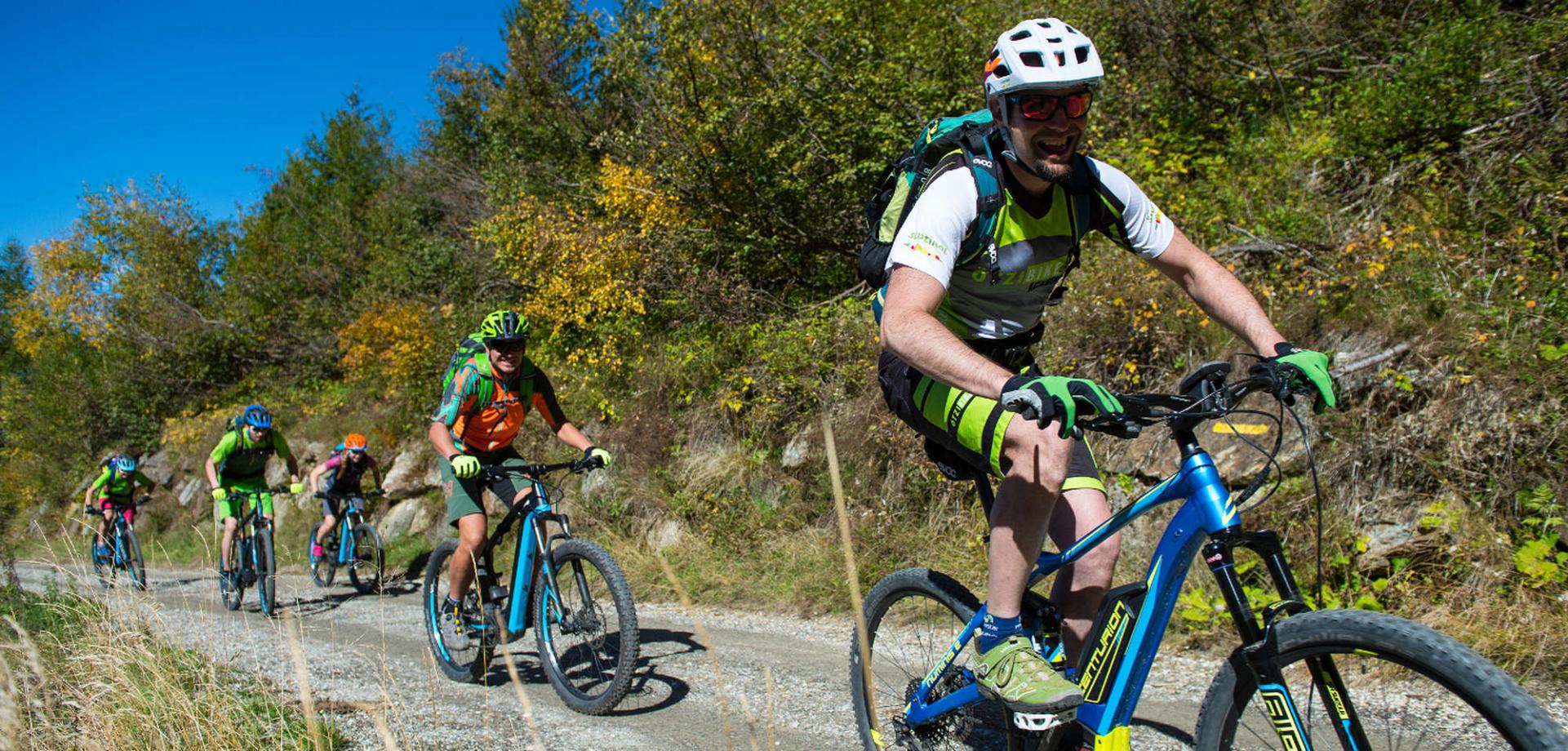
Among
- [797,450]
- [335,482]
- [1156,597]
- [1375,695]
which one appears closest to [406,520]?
[335,482]

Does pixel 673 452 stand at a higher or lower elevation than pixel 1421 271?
lower

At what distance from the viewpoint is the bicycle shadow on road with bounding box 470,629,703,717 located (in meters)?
4.87

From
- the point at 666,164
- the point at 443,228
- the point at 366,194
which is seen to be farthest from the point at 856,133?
the point at 366,194

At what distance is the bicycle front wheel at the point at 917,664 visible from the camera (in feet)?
9.88

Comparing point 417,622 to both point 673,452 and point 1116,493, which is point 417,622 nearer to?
point 673,452

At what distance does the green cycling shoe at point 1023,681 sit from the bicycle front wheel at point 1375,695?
35 centimetres

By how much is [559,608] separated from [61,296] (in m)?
32.6

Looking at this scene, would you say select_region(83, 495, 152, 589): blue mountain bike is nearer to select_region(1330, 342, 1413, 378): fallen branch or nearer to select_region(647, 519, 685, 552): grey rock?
select_region(647, 519, 685, 552): grey rock

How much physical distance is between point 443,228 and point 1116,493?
21.4 m

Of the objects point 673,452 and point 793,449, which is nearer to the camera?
point 793,449

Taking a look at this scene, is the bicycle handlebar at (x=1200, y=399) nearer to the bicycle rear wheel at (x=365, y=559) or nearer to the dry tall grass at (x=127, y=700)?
the dry tall grass at (x=127, y=700)

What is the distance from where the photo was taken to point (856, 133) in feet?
34.0

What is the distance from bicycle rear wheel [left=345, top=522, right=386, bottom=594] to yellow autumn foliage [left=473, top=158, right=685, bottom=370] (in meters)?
3.67

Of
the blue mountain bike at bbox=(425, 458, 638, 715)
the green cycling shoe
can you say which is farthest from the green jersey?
the green cycling shoe
